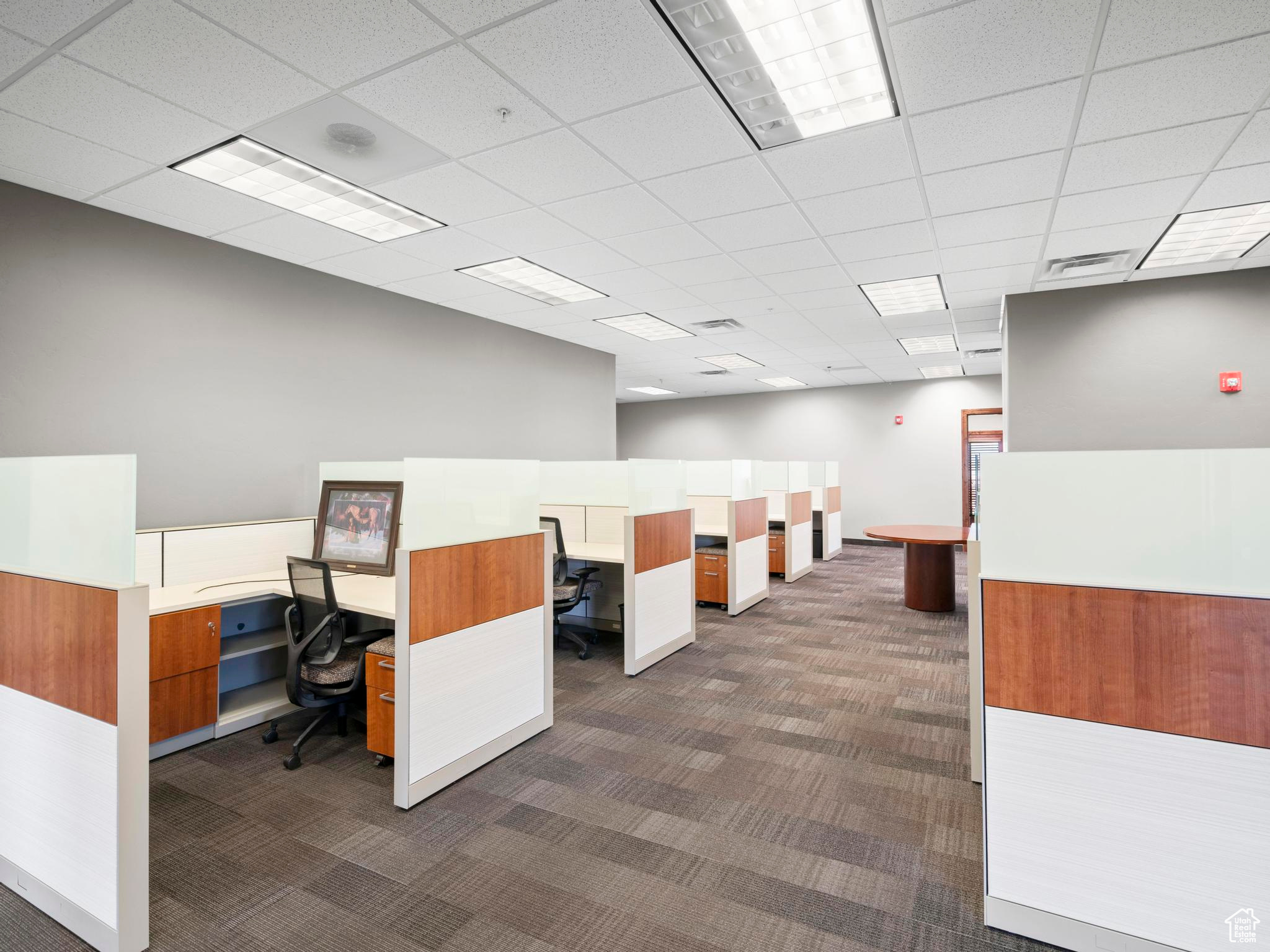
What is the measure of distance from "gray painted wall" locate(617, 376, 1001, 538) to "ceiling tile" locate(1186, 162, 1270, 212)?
220 inches

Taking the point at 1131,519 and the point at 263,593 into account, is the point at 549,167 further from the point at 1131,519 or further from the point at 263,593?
the point at 1131,519

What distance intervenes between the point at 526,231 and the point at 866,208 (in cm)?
164

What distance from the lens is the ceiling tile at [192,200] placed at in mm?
2598

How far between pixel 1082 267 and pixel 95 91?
4.67m

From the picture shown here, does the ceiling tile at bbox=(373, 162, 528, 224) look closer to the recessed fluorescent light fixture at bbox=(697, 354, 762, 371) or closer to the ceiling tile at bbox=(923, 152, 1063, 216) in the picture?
the ceiling tile at bbox=(923, 152, 1063, 216)

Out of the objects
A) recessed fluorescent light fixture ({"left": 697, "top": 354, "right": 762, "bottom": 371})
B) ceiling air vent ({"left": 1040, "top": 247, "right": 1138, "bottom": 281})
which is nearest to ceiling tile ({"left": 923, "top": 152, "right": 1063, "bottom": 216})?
ceiling air vent ({"left": 1040, "top": 247, "right": 1138, "bottom": 281})

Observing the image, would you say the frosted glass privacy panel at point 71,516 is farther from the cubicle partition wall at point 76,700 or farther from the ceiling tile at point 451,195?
the ceiling tile at point 451,195

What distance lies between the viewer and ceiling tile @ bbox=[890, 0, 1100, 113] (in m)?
1.66

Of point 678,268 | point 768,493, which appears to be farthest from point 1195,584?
point 768,493

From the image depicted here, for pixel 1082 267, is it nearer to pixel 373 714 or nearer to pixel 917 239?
pixel 917 239

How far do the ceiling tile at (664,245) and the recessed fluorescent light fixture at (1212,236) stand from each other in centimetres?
228

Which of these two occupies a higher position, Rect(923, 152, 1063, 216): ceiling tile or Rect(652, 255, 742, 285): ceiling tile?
Rect(652, 255, 742, 285): ceiling tile

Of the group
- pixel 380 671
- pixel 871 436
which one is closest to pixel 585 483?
pixel 380 671

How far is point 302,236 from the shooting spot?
3.24m
